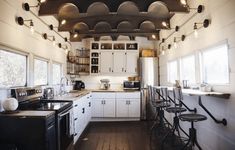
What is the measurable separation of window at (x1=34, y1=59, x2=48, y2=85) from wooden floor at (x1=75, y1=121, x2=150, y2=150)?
1.44 meters

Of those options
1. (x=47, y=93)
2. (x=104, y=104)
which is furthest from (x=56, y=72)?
(x=104, y=104)

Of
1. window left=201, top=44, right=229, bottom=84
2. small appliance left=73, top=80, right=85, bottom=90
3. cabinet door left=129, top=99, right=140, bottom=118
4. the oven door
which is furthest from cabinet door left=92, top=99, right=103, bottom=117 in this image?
window left=201, top=44, right=229, bottom=84

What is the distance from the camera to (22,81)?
10.3 ft

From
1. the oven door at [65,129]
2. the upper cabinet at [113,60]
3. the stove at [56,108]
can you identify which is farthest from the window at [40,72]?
the upper cabinet at [113,60]

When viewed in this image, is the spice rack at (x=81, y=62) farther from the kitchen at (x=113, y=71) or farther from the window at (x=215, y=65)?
the window at (x=215, y=65)

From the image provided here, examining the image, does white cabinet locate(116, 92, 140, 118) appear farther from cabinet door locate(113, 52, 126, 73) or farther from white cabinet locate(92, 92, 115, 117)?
cabinet door locate(113, 52, 126, 73)

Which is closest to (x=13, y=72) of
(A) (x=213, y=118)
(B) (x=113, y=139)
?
(B) (x=113, y=139)

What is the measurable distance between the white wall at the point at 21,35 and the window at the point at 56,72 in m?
0.31

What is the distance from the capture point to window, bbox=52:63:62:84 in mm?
4671

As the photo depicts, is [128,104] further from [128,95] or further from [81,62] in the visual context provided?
[81,62]

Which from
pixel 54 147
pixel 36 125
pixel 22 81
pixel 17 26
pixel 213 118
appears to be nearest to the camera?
pixel 36 125

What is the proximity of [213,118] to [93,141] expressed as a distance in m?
2.46

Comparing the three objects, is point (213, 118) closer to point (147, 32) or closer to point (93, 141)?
point (93, 141)

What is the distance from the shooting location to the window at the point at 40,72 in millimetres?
3709
